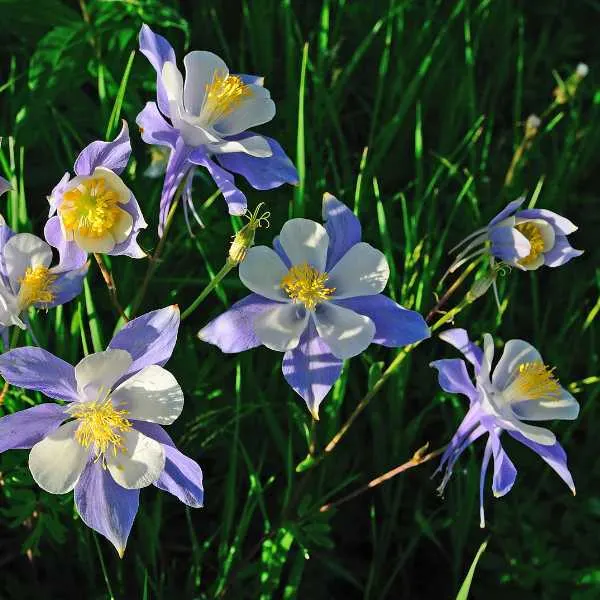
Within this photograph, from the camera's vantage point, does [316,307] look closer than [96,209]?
No

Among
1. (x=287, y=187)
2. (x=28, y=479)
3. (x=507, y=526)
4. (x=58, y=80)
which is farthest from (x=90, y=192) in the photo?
(x=507, y=526)

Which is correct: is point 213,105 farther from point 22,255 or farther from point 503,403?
point 503,403

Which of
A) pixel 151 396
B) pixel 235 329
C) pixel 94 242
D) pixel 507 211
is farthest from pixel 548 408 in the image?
pixel 94 242

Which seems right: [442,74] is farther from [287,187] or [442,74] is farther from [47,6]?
[47,6]

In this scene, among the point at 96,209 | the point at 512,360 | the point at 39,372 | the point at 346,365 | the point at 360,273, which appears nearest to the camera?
the point at 39,372

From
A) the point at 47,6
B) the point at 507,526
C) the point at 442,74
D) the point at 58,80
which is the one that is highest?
the point at 47,6

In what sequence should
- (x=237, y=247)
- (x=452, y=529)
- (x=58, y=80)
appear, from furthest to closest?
(x=58, y=80) → (x=452, y=529) → (x=237, y=247)

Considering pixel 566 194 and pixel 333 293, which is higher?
pixel 333 293

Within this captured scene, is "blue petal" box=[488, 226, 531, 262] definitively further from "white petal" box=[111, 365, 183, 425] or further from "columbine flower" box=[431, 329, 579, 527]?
"white petal" box=[111, 365, 183, 425]
